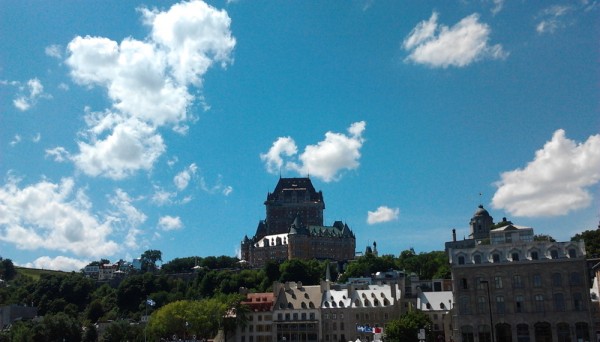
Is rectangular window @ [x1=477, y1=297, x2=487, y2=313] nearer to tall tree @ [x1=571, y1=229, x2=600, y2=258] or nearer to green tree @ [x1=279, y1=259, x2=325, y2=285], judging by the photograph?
tall tree @ [x1=571, y1=229, x2=600, y2=258]

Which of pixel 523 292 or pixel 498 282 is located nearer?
pixel 523 292

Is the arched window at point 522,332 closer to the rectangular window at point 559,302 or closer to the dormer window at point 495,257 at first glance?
the rectangular window at point 559,302

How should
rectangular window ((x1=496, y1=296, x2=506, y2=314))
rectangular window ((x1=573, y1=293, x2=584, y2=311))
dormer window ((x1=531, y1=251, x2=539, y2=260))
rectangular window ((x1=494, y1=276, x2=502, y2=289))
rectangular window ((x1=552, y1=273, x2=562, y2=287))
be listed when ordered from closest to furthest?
rectangular window ((x1=573, y1=293, x2=584, y2=311)) → rectangular window ((x1=552, y1=273, x2=562, y2=287)) → dormer window ((x1=531, y1=251, x2=539, y2=260)) → rectangular window ((x1=496, y1=296, x2=506, y2=314)) → rectangular window ((x1=494, y1=276, x2=502, y2=289))

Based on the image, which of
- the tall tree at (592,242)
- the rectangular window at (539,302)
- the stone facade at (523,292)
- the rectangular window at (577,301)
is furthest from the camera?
the tall tree at (592,242)

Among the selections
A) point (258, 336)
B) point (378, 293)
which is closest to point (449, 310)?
point (378, 293)

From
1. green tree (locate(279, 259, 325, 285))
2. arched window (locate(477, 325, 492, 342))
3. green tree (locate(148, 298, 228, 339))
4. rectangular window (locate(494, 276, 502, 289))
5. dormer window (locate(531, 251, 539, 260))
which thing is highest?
green tree (locate(279, 259, 325, 285))

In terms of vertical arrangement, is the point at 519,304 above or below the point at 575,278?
below

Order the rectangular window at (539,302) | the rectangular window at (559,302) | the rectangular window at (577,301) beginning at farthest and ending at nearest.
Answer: the rectangular window at (539,302)
the rectangular window at (559,302)
the rectangular window at (577,301)

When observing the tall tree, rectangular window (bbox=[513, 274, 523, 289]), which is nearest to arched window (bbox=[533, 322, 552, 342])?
rectangular window (bbox=[513, 274, 523, 289])

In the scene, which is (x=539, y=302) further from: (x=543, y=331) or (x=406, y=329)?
(x=406, y=329)

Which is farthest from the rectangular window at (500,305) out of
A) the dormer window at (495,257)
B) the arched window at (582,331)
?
the arched window at (582,331)

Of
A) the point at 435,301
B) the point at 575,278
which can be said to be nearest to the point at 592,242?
the point at 435,301

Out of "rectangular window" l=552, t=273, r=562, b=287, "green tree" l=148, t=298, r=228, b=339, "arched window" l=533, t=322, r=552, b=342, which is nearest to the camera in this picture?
"arched window" l=533, t=322, r=552, b=342

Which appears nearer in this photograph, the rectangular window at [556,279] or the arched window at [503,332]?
the rectangular window at [556,279]
